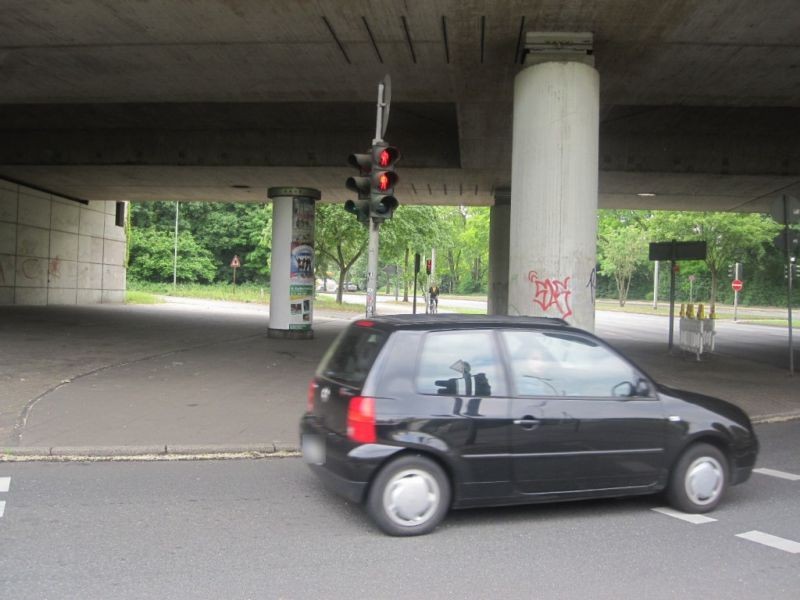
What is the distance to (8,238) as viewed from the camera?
82.4ft

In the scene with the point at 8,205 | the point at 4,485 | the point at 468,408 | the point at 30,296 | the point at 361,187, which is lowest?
the point at 4,485

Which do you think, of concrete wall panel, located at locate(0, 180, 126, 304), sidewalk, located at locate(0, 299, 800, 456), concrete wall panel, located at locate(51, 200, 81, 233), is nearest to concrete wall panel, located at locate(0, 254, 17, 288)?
concrete wall panel, located at locate(0, 180, 126, 304)

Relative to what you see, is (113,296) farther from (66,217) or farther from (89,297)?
(66,217)

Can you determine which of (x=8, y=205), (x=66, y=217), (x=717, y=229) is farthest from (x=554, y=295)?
(x=717, y=229)

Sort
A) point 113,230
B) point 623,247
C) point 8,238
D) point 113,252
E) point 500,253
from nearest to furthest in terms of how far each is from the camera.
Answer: point 500,253 → point 8,238 → point 113,230 → point 113,252 → point 623,247

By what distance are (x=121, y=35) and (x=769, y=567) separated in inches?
414

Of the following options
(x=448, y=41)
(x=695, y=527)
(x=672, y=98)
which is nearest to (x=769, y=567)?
(x=695, y=527)

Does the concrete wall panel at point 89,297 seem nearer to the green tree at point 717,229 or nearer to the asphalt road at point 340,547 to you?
the asphalt road at point 340,547

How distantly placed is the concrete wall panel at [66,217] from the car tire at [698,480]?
91.0ft

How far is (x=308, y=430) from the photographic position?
5.40m

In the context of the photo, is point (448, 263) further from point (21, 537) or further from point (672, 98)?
point (21, 537)

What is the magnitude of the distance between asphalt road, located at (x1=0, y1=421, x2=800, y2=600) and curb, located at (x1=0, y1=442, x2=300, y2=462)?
29.2 inches

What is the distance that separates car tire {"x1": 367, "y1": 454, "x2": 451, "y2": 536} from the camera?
4707mm

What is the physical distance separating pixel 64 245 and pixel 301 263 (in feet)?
51.7
